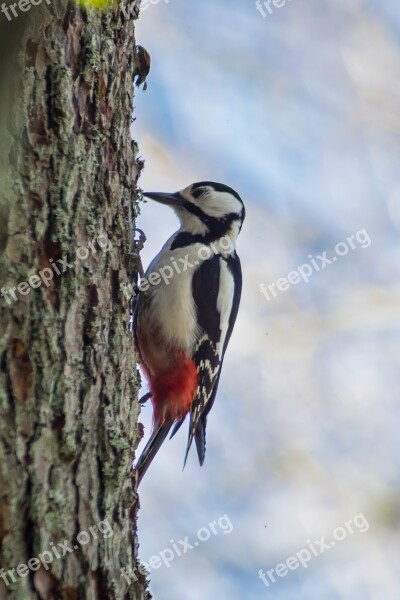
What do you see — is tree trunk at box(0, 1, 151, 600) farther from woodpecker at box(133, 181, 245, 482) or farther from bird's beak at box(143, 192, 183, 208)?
bird's beak at box(143, 192, 183, 208)

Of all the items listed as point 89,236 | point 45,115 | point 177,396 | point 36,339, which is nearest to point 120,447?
point 36,339

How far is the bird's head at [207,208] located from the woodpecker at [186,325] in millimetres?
53

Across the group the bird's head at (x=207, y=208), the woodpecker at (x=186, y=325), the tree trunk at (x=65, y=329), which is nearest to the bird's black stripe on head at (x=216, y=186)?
the bird's head at (x=207, y=208)

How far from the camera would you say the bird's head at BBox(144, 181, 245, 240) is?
3.86m

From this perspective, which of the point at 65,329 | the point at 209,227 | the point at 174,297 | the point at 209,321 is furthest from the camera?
the point at 209,227

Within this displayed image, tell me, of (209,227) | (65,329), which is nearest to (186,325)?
(209,227)

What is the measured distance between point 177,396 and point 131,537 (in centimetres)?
155

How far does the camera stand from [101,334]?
2.02 metres

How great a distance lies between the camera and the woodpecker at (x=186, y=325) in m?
3.48

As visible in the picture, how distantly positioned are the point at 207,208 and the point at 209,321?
0.64 meters

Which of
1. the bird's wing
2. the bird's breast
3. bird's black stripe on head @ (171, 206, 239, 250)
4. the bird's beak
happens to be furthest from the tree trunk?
the bird's beak

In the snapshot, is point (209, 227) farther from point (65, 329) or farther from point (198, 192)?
point (65, 329)

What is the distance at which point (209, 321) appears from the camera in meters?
3.65

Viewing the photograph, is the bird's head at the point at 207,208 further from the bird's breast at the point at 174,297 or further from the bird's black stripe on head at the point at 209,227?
the bird's breast at the point at 174,297
